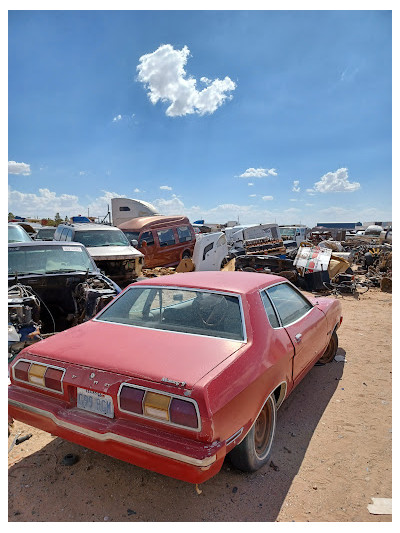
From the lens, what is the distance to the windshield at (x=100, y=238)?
31.8 feet

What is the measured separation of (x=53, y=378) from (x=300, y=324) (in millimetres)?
2242

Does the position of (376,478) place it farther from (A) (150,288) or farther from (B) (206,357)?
(A) (150,288)

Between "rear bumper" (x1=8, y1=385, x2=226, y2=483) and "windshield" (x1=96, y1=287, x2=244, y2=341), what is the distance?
0.81m

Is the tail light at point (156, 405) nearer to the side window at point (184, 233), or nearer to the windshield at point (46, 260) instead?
the windshield at point (46, 260)

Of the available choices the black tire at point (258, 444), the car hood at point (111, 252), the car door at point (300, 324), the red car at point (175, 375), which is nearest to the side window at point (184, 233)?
the car hood at point (111, 252)

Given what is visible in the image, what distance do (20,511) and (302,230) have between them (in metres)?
20.1

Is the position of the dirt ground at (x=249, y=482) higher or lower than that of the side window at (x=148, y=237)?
lower

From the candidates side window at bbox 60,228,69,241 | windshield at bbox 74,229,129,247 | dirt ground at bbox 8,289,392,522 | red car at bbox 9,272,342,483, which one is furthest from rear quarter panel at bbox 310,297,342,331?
side window at bbox 60,228,69,241

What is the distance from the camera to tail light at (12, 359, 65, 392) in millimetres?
2357

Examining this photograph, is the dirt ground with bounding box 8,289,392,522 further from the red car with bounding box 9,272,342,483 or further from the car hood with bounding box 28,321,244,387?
the car hood with bounding box 28,321,244,387

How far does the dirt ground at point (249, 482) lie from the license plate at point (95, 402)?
613 millimetres

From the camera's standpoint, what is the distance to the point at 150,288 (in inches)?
126

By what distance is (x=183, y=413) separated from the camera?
1.90 meters

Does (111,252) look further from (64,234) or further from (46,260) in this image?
(46,260)
